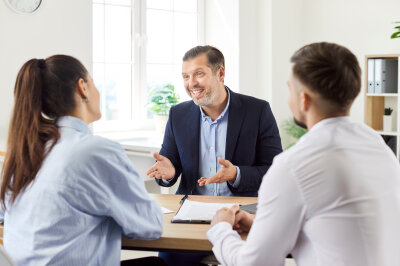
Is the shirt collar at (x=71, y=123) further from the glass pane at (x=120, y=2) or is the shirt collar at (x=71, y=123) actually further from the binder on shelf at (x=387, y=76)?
the binder on shelf at (x=387, y=76)

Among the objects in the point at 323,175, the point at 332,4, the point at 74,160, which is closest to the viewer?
the point at 323,175

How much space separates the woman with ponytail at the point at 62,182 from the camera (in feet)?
4.75

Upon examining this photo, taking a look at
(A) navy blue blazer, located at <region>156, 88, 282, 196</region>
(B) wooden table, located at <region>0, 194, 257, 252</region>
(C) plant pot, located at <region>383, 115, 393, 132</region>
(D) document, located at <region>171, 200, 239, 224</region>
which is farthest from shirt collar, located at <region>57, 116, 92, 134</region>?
(C) plant pot, located at <region>383, 115, 393, 132</region>

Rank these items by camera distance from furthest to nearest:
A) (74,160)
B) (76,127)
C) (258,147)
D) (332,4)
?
(332,4), (258,147), (76,127), (74,160)

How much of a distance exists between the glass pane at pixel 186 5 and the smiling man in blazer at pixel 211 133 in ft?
8.31

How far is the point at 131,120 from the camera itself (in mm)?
4891

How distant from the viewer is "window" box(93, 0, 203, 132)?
4691 mm

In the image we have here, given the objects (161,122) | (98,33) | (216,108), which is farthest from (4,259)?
(98,33)

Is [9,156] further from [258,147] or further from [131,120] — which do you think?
[131,120]

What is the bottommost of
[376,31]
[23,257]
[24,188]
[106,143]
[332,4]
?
[23,257]

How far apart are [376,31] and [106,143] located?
3.94 metres

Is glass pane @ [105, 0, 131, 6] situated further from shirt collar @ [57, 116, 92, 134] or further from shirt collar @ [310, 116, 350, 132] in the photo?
shirt collar @ [310, 116, 350, 132]

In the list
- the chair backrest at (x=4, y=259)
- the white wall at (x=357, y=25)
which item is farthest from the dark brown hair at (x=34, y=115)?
the white wall at (x=357, y=25)

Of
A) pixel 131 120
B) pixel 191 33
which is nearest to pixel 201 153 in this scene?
pixel 131 120
